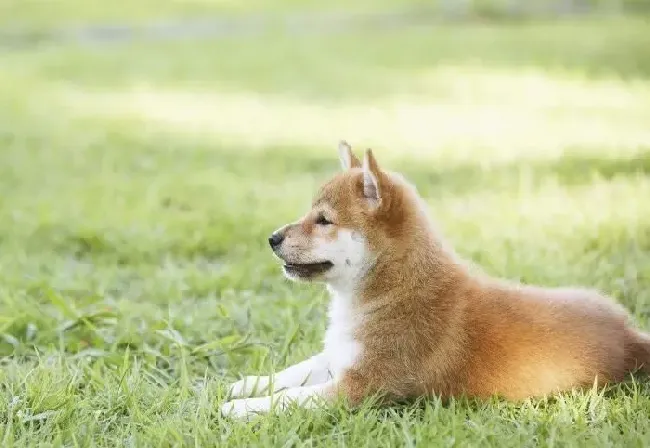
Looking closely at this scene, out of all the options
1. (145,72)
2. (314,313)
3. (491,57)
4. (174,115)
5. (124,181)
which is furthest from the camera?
(491,57)

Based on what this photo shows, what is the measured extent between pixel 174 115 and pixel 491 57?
603cm

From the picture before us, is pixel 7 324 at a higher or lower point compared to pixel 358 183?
lower

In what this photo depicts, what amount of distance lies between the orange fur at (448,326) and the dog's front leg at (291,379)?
31 cm

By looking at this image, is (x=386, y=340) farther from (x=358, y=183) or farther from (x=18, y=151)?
(x=18, y=151)

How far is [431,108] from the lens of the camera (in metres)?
11.4

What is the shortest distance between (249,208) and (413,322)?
3.52 m

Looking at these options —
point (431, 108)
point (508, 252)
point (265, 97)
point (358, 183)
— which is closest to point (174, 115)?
point (265, 97)

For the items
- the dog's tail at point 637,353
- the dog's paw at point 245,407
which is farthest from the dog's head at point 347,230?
the dog's tail at point 637,353

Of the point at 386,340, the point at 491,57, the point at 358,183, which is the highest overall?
the point at 358,183

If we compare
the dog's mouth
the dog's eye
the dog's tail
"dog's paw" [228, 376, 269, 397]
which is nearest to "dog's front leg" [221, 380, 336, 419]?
"dog's paw" [228, 376, 269, 397]

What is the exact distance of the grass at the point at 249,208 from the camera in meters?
3.72

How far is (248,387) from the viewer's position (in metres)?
4.00

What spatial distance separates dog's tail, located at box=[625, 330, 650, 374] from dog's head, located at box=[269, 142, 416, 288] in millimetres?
1037

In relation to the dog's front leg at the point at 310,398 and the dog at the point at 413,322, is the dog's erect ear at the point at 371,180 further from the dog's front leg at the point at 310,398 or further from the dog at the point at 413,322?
the dog's front leg at the point at 310,398
